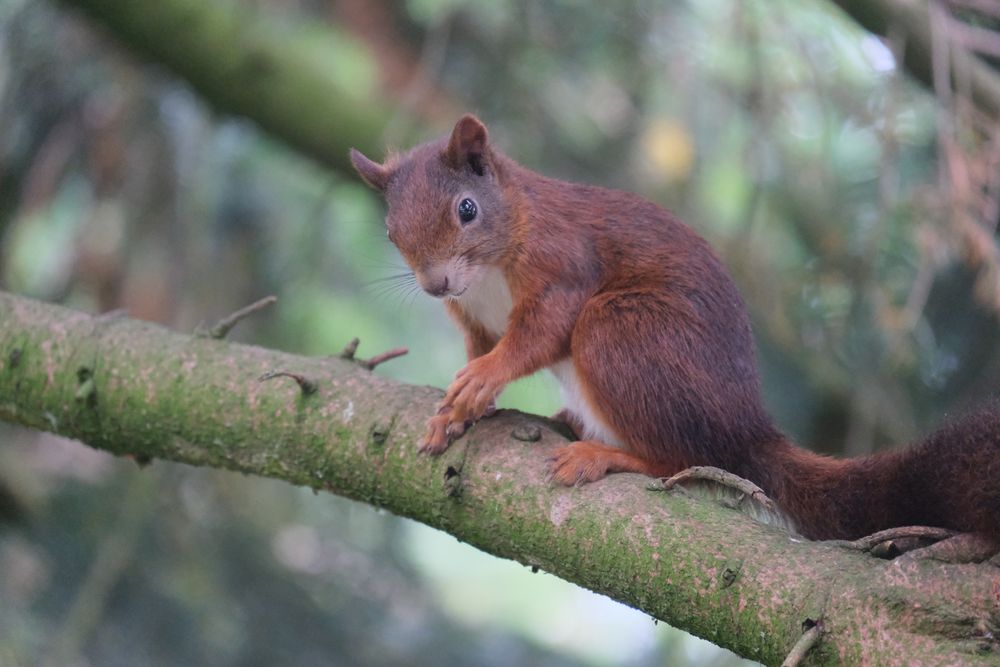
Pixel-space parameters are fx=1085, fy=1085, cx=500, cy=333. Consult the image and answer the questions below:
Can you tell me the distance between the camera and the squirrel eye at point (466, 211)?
2088mm

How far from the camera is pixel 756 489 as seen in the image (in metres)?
1.42

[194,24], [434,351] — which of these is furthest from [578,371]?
[434,351]

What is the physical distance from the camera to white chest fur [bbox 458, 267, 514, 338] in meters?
2.12

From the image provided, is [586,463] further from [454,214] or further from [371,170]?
[371,170]

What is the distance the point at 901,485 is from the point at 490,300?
0.89 meters

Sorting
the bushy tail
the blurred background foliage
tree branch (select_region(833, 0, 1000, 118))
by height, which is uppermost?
tree branch (select_region(833, 0, 1000, 118))

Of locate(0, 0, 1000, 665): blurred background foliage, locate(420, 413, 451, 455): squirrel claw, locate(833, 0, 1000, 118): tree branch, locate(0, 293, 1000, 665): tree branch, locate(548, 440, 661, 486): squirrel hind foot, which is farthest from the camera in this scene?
locate(0, 0, 1000, 665): blurred background foliage

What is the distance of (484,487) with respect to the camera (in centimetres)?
168

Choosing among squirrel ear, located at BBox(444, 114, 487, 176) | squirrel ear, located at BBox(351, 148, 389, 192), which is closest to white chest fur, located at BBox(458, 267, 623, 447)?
squirrel ear, located at BBox(444, 114, 487, 176)

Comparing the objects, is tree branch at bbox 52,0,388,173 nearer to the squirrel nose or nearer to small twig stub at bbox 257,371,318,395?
the squirrel nose

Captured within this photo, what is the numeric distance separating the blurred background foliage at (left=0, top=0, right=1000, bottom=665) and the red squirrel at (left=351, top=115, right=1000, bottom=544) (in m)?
0.22

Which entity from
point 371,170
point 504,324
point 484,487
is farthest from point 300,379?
point 371,170

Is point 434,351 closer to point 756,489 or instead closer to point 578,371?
point 578,371

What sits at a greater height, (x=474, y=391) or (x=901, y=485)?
(x=901, y=485)
